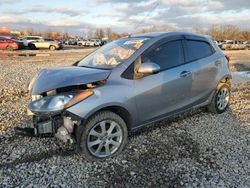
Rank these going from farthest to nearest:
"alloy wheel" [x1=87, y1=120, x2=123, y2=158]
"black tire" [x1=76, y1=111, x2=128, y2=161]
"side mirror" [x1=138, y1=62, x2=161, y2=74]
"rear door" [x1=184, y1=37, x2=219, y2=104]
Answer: "rear door" [x1=184, y1=37, x2=219, y2=104]
"side mirror" [x1=138, y1=62, x2=161, y2=74]
"alloy wheel" [x1=87, y1=120, x2=123, y2=158]
"black tire" [x1=76, y1=111, x2=128, y2=161]

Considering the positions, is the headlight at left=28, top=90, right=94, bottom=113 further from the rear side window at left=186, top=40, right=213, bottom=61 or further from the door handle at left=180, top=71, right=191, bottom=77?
the rear side window at left=186, top=40, right=213, bottom=61

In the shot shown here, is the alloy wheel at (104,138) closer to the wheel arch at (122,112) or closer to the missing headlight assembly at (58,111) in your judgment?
the wheel arch at (122,112)

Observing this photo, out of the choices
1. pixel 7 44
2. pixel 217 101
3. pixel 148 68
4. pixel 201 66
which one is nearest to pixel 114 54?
pixel 148 68

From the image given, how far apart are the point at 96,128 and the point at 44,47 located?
3275 centimetres

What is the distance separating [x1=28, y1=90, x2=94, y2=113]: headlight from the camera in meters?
3.77

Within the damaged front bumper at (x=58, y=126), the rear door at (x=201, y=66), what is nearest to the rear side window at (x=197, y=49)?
the rear door at (x=201, y=66)

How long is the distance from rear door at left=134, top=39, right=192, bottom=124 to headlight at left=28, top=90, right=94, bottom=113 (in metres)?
0.87

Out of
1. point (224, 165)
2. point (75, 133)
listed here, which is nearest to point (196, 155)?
point (224, 165)

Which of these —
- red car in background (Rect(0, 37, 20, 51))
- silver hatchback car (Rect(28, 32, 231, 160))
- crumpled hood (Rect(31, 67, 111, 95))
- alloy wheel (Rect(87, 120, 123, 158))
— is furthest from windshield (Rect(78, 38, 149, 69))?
red car in background (Rect(0, 37, 20, 51))

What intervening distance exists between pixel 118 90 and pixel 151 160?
1116mm

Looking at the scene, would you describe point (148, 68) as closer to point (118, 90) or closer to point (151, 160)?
point (118, 90)

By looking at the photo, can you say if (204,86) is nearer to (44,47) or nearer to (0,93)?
(0,93)

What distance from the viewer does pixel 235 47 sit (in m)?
48.7

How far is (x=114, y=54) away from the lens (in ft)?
15.8
